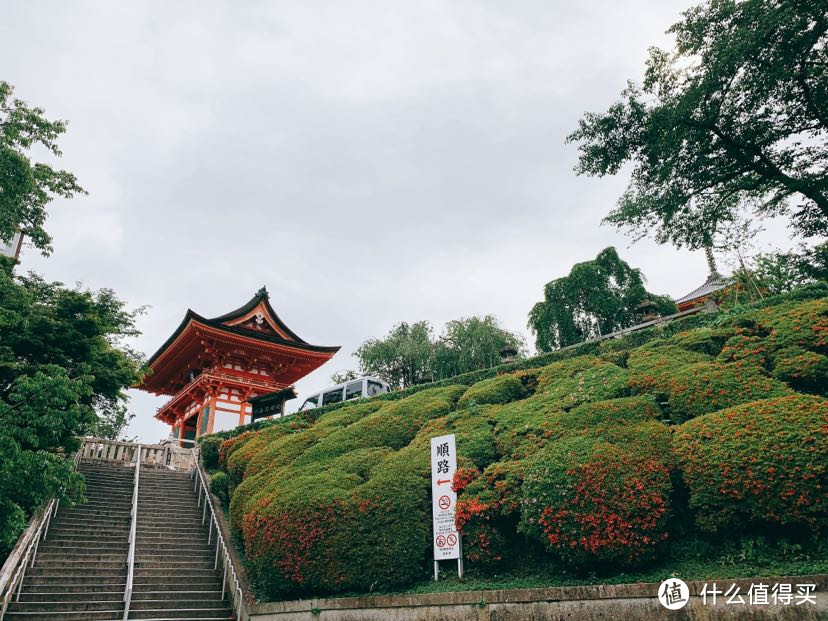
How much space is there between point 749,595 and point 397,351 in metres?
31.3

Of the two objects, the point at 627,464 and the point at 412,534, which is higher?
the point at 627,464

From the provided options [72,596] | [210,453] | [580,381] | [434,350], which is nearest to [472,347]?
[434,350]

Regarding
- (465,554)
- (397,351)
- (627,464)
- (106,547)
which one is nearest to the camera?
(627,464)

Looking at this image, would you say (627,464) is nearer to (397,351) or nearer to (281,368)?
(281,368)

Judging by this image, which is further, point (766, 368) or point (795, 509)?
point (766, 368)

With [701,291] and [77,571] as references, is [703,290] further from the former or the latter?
[77,571]

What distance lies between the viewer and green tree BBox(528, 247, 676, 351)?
29.0 m

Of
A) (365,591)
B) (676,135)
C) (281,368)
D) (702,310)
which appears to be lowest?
(365,591)

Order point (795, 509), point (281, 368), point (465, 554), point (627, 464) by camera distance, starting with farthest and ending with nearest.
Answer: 1. point (281, 368)
2. point (465, 554)
3. point (627, 464)
4. point (795, 509)

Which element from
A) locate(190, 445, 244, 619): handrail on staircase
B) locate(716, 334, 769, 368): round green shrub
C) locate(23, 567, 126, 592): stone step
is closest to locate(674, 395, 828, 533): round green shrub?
locate(716, 334, 769, 368): round green shrub

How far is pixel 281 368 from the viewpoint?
28531 mm

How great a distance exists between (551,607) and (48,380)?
853 centimetres

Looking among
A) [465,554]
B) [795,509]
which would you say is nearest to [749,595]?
[795,509]

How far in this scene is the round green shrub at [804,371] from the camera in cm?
837
